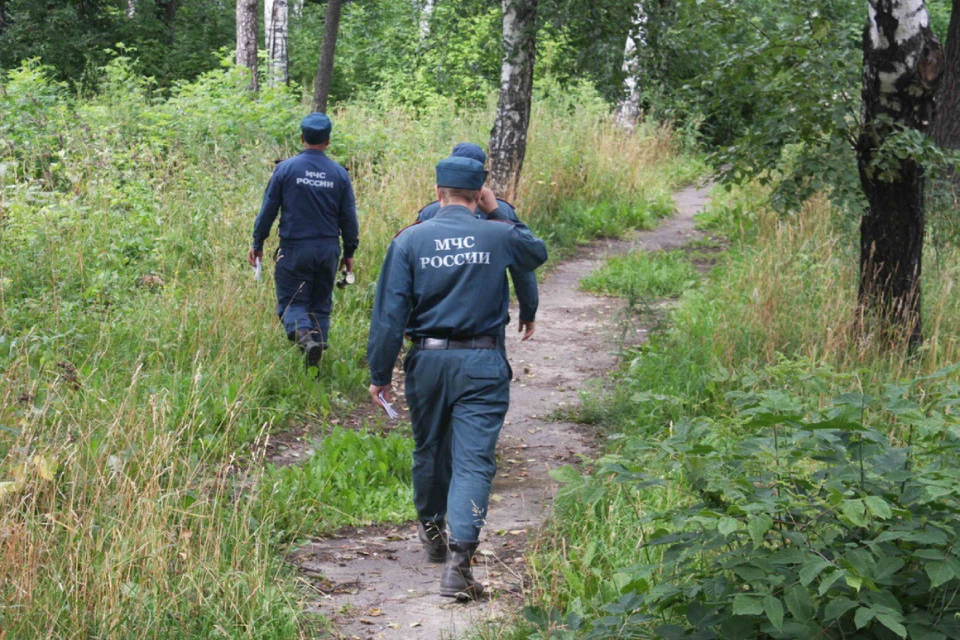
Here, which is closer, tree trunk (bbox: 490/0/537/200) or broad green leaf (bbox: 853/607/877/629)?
broad green leaf (bbox: 853/607/877/629)

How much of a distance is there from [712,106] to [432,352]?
14.1 ft

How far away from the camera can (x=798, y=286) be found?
8102mm

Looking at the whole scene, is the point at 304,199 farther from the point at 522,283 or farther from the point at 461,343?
the point at 461,343

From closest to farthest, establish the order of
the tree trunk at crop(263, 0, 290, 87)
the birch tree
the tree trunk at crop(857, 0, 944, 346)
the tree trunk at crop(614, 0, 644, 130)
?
the tree trunk at crop(857, 0, 944, 346) < the birch tree < the tree trunk at crop(614, 0, 644, 130) < the tree trunk at crop(263, 0, 290, 87)

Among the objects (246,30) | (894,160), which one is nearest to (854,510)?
(894,160)

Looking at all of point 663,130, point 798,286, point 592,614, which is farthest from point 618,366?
point 663,130

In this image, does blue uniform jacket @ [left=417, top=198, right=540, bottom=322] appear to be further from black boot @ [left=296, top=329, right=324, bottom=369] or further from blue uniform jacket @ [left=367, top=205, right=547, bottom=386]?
black boot @ [left=296, top=329, right=324, bottom=369]

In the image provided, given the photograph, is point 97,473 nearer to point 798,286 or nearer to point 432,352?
point 432,352

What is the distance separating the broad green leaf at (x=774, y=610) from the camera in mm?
3092

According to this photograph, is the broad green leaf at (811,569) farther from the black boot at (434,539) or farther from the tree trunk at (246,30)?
the tree trunk at (246,30)

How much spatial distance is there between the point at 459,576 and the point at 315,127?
163 inches

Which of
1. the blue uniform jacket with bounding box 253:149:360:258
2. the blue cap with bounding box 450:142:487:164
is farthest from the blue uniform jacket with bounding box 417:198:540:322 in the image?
the blue uniform jacket with bounding box 253:149:360:258

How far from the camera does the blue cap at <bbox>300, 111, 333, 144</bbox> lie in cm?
771

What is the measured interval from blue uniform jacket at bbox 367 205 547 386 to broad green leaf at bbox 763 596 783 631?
2.09 m
